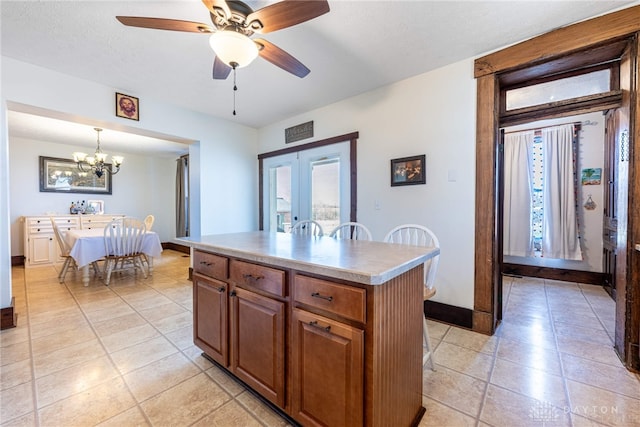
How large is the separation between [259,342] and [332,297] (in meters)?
0.62

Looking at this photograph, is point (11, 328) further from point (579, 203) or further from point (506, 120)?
point (579, 203)

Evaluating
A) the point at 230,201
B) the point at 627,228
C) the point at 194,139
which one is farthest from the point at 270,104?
the point at 627,228

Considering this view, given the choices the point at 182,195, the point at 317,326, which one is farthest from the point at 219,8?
the point at 182,195

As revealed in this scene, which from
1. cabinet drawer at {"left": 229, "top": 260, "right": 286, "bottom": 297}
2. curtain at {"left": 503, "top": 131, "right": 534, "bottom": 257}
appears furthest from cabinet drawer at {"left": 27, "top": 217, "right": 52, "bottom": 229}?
curtain at {"left": 503, "top": 131, "right": 534, "bottom": 257}

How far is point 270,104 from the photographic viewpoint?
3488mm

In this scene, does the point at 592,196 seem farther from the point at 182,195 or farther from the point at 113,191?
the point at 113,191

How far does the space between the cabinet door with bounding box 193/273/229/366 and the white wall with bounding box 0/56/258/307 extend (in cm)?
206

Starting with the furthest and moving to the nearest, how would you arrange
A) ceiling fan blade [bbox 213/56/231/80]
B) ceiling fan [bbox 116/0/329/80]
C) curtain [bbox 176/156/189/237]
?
curtain [bbox 176/156/189/237] < ceiling fan blade [bbox 213/56/231/80] < ceiling fan [bbox 116/0/329/80]

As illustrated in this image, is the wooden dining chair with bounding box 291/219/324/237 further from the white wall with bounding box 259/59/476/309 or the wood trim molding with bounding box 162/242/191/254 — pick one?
the wood trim molding with bounding box 162/242/191/254

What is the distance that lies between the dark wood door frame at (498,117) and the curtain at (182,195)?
5.93m

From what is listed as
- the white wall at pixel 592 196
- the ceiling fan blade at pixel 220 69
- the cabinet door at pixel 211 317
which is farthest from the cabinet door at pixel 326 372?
the white wall at pixel 592 196

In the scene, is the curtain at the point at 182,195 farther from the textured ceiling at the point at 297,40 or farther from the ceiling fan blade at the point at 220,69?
the ceiling fan blade at the point at 220,69

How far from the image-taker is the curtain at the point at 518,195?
4.06 metres

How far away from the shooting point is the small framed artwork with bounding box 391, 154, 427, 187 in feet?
8.84
